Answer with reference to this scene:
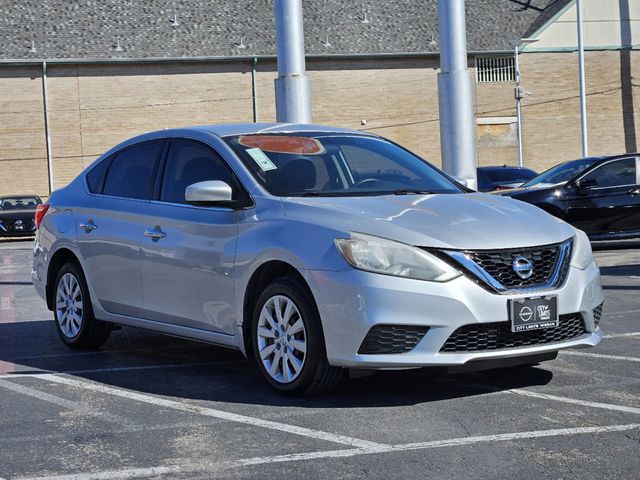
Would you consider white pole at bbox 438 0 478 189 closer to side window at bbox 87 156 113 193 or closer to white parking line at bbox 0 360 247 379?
side window at bbox 87 156 113 193

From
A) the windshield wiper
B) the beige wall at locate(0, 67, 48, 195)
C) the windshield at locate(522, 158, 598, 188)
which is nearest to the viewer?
the windshield wiper

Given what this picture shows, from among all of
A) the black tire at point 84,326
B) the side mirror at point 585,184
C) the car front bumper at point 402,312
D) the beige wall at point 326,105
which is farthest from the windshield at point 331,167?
the beige wall at point 326,105

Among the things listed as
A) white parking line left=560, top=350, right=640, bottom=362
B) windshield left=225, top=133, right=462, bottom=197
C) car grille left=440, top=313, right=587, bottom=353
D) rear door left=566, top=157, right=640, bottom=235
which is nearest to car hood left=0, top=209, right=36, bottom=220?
rear door left=566, top=157, right=640, bottom=235

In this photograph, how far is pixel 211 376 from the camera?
761cm

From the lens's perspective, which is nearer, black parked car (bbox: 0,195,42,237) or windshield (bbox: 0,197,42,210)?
black parked car (bbox: 0,195,42,237)

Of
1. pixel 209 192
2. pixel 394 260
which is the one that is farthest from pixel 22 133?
pixel 394 260

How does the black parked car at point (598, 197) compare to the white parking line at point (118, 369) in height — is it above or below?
above

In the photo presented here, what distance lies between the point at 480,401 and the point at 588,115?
164 feet

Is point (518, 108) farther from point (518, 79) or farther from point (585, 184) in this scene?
point (585, 184)

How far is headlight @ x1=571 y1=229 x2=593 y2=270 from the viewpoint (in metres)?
6.65

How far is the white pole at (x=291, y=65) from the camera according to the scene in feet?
45.3

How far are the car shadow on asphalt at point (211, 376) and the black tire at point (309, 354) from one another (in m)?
0.08

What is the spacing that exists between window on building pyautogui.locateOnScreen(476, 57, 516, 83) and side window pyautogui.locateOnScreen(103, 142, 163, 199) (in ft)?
152

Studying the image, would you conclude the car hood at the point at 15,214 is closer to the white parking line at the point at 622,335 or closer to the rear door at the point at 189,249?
the rear door at the point at 189,249
